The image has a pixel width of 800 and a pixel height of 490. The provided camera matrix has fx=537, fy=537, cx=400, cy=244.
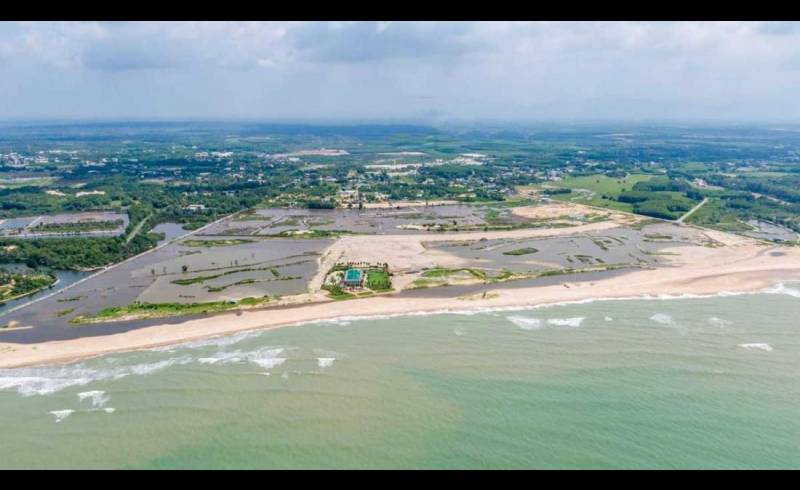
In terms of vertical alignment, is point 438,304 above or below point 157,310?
above

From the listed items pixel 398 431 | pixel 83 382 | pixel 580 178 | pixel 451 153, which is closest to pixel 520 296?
pixel 398 431

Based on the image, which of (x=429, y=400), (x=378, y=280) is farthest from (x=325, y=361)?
(x=378, y=280)

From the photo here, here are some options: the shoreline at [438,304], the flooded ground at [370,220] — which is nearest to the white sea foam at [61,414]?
the shoreline at [438,304]

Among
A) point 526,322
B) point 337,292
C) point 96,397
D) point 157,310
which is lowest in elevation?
point 96,397

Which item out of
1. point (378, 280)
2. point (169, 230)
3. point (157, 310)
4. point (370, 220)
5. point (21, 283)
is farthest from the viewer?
point (370, 220)

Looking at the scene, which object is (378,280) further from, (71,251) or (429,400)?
(71,251)

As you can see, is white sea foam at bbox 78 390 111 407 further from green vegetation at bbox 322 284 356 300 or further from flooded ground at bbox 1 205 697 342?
green vegetation at bbox 322 284 356 300

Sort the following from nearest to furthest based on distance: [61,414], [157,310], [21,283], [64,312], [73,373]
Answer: [61,414]
[73,373]
[64,312]
[157,310]
[21,283]
